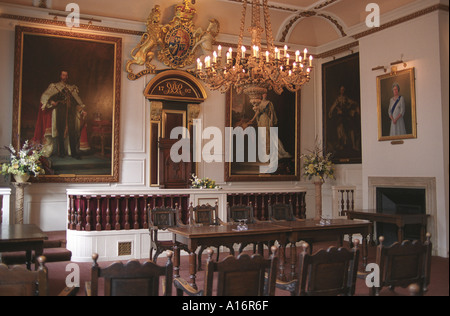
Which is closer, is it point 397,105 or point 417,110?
point 417,110

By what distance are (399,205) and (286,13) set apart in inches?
216

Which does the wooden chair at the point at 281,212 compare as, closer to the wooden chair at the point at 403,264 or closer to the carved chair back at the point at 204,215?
the carved chair back at the point at 204,215

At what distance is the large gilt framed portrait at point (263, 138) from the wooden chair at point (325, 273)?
690cm

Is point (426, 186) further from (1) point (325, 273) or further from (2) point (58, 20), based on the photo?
(2) point (58, 20)

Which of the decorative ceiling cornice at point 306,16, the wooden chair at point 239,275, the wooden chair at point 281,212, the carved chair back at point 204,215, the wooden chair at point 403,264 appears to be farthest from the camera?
the decorative ceiling cornice at point 306,16

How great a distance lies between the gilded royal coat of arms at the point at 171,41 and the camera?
9.76 metres

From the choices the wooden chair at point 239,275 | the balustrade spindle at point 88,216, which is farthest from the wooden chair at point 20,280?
the balustrade spindle at point 88,216

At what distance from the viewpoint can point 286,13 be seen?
437 inches

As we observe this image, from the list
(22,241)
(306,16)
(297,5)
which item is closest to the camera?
(22,241)

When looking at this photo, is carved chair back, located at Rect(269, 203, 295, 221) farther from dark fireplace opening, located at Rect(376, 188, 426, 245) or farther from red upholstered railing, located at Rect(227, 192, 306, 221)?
dark fireplace opening, located at Rect(376, 188, 426, 245)

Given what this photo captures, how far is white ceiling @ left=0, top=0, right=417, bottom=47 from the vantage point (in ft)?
31.4

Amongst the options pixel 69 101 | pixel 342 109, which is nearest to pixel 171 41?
pixel 69 101
